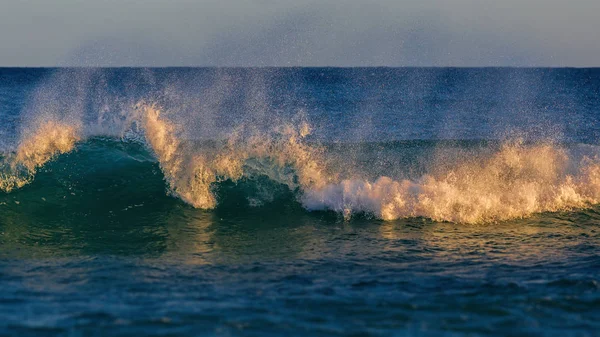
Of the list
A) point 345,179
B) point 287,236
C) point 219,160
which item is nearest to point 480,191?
point 345,179

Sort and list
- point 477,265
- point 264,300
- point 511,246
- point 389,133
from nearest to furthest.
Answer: point 264,300 → point 477,265 → point 511,246 → point 389,133

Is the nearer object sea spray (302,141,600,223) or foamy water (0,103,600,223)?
sea spray (302,141,600,223)

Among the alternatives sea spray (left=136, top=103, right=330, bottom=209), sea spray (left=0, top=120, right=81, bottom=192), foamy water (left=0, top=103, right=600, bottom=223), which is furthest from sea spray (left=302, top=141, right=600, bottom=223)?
sea spray (left=0, top=120, right=81, bottom=192)

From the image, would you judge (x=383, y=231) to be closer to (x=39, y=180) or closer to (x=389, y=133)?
(x=39, y=180)

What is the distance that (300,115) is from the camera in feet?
94.2

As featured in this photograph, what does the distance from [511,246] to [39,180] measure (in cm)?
790

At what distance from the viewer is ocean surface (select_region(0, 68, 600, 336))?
537cm

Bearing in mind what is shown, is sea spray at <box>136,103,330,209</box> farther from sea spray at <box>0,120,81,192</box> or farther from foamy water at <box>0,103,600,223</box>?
sea spray at <box>0,120,81,192</box>

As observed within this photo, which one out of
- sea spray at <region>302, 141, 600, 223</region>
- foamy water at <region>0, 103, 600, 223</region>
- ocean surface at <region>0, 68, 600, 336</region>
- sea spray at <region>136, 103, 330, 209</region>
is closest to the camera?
ocean surface at <region>0, 68, 600, 336</region>

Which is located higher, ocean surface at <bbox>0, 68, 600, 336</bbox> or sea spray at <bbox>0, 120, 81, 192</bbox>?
sea spray at <bbox>0, 120, 81, 192</bbox>

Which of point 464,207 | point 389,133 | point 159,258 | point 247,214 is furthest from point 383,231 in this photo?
point 389,133

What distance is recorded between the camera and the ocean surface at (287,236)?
5.37 m

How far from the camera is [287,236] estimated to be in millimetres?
8727

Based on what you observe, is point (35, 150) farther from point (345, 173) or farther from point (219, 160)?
point (345, 173)
